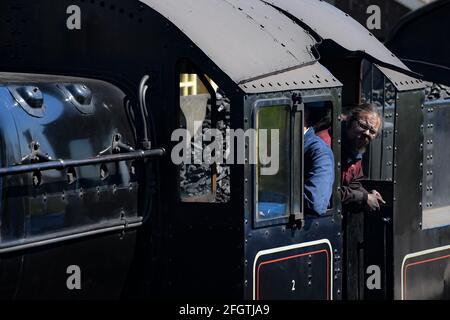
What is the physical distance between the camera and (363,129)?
6.98m

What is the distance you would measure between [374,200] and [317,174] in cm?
77

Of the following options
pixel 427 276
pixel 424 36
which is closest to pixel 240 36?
pixel 427 276

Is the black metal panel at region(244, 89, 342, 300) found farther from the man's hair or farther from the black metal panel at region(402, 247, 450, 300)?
the black metal panel at region(402, 247, 450, 300)

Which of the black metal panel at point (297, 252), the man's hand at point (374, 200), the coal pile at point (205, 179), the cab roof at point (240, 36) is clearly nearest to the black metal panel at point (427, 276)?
the man's hand at point (374, 200)

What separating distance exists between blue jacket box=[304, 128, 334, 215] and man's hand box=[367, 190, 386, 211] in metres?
0.53

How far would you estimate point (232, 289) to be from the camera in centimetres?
581

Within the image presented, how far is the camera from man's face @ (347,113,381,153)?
22.9 ft

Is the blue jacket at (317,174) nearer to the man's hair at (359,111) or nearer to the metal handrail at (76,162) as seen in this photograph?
the man's hair at (359,111)

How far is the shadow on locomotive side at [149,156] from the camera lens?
526 cm

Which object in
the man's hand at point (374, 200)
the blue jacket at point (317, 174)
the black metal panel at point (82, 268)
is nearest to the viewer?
the black metal panel at point (82, 268)

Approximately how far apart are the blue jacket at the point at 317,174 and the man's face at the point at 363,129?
2.03 ft

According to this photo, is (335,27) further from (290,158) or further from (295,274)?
(295,274)

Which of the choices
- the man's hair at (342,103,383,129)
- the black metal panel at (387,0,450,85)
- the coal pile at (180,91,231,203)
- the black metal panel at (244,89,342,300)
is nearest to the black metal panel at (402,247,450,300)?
the black metal panel at (244,89,342,300)
